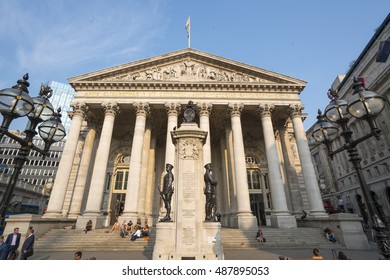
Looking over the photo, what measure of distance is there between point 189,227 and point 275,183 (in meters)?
14.6

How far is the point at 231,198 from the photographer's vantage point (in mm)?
22922

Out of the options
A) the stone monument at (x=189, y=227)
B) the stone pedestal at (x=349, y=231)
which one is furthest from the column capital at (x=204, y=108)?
the stone pedestal at (x=349, y=231)

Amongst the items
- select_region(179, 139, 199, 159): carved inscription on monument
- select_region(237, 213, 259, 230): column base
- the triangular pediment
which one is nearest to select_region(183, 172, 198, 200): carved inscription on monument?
select_region(179, 139, 199, 159): carved inscription on monument

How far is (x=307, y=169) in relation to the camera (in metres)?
19.8

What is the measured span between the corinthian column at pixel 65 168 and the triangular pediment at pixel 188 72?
3785 mm

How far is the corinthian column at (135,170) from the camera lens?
17844 mm

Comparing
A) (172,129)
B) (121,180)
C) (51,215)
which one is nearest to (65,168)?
(51,215)

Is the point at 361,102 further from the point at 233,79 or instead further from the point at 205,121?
the point at 233,79

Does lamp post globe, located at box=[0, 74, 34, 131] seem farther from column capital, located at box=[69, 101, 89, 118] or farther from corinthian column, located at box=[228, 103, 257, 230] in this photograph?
column capital, located at box=[69, 101, 89, 118]

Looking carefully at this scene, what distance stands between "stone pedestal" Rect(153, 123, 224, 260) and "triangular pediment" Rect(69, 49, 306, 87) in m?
16.2

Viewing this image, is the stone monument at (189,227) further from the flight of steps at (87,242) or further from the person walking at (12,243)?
the flight of steps at (87,242)

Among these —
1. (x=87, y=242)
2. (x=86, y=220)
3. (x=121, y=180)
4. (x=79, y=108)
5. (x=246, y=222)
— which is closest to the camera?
(x=87, y=242)

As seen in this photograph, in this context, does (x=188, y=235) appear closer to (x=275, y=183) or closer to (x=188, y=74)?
(x=275, y=183)
